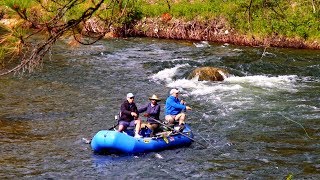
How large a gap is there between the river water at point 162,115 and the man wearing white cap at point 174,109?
2.20 feet

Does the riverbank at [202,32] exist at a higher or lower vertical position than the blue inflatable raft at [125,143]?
higher

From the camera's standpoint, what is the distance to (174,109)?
12.5 meters

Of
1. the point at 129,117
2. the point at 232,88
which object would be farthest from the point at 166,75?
the point at 129,117

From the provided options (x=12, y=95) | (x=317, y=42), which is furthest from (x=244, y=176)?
(x=317, y=42)

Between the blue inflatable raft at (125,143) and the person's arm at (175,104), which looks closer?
the blue inflatable raft at (125,143)

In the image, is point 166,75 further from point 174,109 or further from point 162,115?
point 174,109

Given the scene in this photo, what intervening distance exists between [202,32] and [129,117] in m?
15.4

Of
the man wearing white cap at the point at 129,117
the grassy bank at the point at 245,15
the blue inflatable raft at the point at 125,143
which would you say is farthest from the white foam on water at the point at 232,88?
the grassy bank at the point at 245,15

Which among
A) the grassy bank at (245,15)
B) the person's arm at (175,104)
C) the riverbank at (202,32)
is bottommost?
the person's arm at (175,104)

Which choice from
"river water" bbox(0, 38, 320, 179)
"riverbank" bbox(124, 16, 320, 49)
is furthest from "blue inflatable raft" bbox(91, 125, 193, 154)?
"riverbank" bbox(124, 16, 320, 49)

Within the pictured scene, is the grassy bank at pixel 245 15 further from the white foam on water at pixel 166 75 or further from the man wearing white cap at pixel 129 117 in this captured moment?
the man wearing white cap at pixel 129 117

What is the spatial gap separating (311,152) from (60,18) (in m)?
7.91

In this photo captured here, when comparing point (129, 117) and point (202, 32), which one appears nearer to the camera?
point (129, 117)

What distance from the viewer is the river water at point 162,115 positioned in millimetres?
10289
